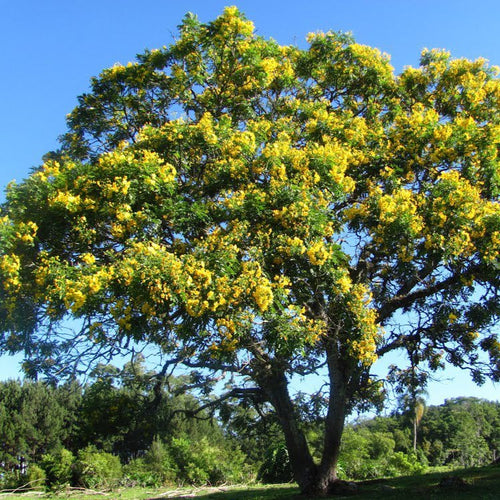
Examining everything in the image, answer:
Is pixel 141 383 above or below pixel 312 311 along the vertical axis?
below

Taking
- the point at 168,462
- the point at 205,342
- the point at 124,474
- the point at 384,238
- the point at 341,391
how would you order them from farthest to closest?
the point at 168,462, the point at 124,474, the point at 341,391, the point at 384,238, the point at 205,342

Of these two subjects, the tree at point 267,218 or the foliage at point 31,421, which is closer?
the tree at point 267,218

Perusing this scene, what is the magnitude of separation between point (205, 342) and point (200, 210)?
2.13 meters

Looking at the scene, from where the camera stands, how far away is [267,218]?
794cm

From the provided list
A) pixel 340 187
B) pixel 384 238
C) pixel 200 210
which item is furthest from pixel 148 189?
pixel 384 238

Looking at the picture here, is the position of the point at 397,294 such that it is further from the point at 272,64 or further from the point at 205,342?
the point at 272,64

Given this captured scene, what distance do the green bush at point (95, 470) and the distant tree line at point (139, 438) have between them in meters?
0.04

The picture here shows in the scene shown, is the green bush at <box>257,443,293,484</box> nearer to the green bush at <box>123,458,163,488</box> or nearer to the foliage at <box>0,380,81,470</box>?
the green bush at <box>123,458,163,488</box>

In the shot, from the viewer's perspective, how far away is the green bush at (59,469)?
57.7ft

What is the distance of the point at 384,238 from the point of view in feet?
26.3

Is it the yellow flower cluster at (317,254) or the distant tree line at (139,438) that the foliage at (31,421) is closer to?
the distant tree line at (139,438)

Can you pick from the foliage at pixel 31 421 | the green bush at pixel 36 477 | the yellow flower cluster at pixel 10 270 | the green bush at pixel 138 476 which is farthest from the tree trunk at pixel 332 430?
the foliage at pixel 31 421

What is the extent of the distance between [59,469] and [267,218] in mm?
15219

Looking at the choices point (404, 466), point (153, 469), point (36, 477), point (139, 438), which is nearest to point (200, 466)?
point (153, 469)
